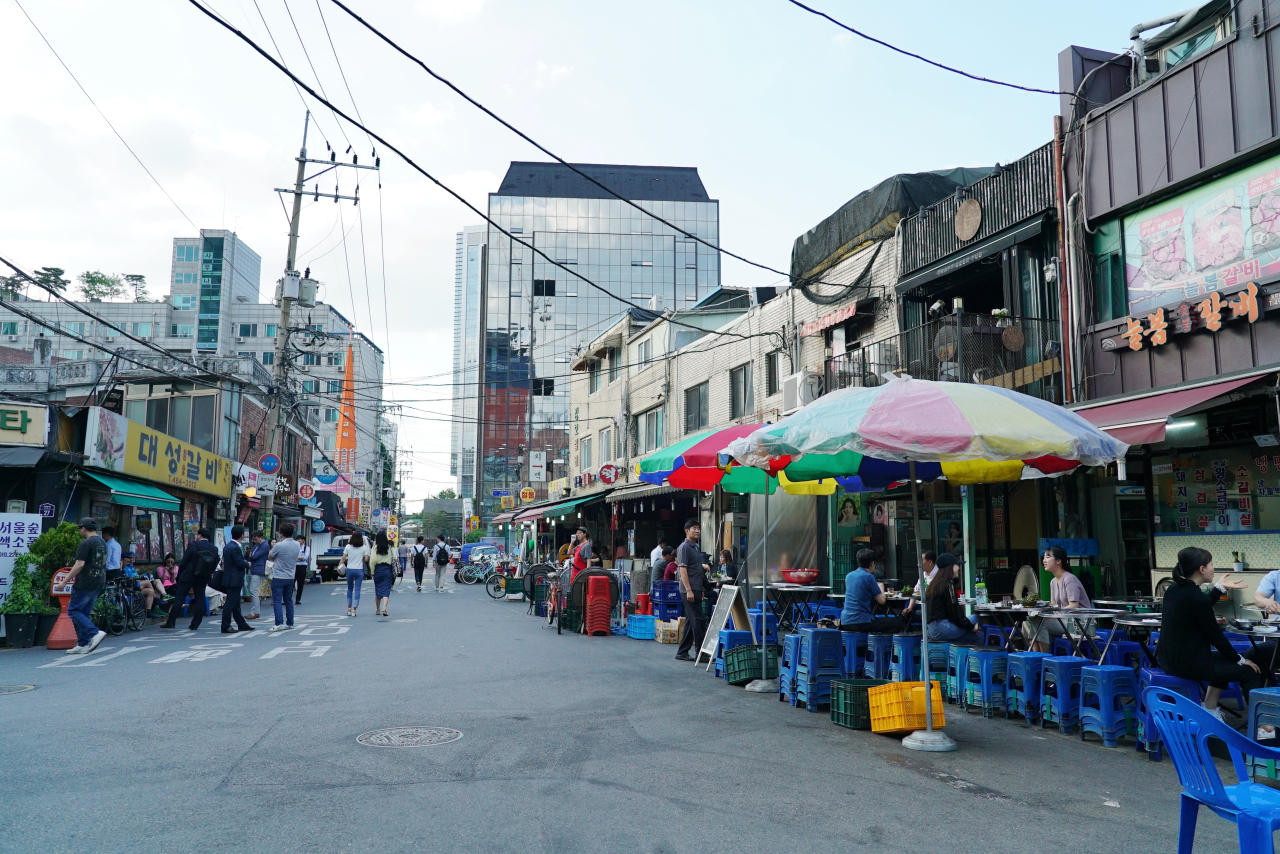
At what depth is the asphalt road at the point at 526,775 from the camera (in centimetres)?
477

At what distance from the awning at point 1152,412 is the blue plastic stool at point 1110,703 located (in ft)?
8.62

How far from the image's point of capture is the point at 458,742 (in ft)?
22.5

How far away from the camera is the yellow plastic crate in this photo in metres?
7.15

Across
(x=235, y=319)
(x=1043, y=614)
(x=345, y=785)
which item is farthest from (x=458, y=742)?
(x=235, y=319)

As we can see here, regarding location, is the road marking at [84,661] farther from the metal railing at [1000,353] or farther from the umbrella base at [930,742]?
the metal railing at [1000,353]

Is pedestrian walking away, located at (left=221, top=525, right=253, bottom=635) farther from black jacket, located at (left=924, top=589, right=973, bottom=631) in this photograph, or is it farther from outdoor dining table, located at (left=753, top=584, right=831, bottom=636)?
black jacket, located at (left=924, top=589, right=973, bottom=631)

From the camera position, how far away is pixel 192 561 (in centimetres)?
1688

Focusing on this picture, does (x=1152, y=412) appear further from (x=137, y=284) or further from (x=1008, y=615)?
(x=137, y=284)

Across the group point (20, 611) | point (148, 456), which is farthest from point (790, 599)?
point (148, 456)

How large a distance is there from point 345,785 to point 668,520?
24.1 meters

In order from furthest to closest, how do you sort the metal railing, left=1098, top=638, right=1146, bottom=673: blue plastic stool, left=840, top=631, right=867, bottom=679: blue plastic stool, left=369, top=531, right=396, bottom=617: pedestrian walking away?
1. left=369, top=531, right=396, bottom=617: pedestrian walking away
2. the metal railing
3. left=840, top=631, right=867, bottom=679: blue plastic stool
4. left=1098, top=638, right=1146, bottom=673: blue plastic stool

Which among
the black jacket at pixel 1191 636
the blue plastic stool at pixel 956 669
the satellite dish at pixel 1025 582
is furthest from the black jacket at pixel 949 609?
the satellite dish at pixel 1025 582

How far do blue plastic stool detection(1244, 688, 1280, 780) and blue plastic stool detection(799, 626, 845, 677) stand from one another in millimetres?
3481

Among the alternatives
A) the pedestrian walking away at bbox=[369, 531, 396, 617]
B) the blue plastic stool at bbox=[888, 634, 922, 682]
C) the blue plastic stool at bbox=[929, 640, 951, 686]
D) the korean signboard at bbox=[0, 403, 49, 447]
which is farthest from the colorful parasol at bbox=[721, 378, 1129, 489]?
the korean signboard at bbox=[0, 403, 49, 447]
